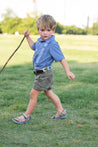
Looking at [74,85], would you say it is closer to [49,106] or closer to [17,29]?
[49,106]

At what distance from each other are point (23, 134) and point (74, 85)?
3168 mm

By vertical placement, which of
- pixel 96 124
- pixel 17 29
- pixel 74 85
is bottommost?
pixel 17 29

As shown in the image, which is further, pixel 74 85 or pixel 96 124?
pixel 74 85

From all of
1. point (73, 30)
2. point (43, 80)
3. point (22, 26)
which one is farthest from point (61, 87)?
point (73, 30)

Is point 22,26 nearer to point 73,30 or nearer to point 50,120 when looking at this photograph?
point 73,30

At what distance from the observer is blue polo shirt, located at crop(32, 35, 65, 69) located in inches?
139

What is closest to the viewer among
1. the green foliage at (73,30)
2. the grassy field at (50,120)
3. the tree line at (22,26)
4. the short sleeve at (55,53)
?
the grassy field at (50,120)

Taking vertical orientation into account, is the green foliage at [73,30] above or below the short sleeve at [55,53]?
below

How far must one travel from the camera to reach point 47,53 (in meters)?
3.58

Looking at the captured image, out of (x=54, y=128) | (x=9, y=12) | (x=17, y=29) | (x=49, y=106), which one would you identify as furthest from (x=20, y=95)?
(x=9, y=12)

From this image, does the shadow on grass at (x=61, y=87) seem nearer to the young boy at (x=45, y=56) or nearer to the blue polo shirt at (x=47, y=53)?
the young boy at (x=45, y=56)

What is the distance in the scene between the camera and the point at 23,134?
3.25 m

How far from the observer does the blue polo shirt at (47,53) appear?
3.53 meters

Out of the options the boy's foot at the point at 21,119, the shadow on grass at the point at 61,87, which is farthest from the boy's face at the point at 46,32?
the shadow on grass at the point at 61,87
